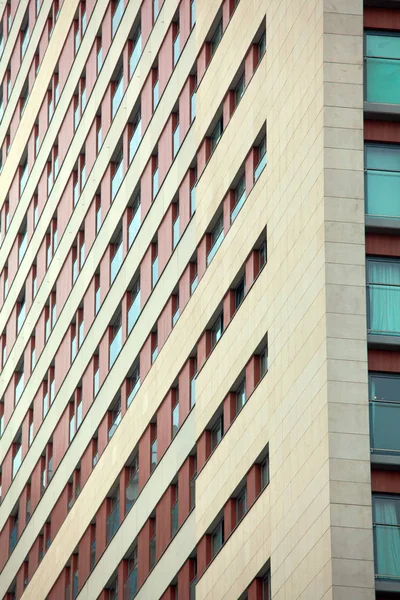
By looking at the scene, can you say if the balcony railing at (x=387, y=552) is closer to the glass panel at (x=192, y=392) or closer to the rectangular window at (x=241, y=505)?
the rectangular window at (x=241, y=505)

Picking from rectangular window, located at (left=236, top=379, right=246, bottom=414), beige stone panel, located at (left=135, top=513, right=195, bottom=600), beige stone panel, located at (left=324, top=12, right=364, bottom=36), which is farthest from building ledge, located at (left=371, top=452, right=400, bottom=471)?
beige stone panel, located at (left=135, top=513, right=195, bottom=600)

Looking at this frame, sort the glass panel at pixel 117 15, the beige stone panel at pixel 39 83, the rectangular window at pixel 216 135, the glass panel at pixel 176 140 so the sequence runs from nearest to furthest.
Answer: the rectangular window at pixel 216 135
the glass panel at pixel 176 140
the glass panel at pixel 117 15
the beige stone panel at pixel 39 83

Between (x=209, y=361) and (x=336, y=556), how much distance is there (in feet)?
48.1

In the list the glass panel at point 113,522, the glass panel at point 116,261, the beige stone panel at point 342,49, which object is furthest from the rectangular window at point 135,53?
the beige stone panel at point 342,49

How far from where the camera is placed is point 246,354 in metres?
60.0

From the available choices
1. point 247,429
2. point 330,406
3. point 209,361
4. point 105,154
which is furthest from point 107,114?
point 330,406

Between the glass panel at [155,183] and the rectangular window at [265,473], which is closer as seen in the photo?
the rectangular window at [265,473]

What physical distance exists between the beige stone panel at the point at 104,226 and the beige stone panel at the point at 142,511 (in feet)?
30.2

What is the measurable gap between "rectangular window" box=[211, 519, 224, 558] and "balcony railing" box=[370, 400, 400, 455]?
10957mm

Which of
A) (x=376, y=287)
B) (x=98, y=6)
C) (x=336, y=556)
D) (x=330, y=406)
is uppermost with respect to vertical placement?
(x=98, y=6)

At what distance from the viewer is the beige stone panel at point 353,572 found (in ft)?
165

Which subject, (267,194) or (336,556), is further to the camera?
(267,194)

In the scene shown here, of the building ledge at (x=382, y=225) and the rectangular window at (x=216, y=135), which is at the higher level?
the rectangular window at (x=216, y=135)

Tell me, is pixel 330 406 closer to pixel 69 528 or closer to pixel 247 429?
pixel 247 429
